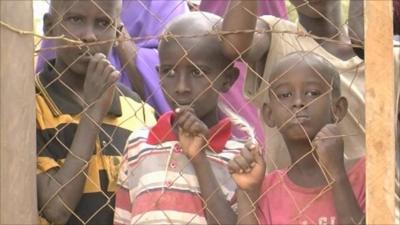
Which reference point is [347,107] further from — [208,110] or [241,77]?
[241,77]

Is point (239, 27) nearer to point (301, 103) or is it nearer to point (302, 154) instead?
point (301, 103)

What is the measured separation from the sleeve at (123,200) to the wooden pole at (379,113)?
772mm

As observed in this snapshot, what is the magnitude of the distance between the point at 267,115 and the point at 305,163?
195 millimetres

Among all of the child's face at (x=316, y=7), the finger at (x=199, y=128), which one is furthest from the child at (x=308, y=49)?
the finger at (x=199, y=128)

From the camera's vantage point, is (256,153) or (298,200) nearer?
(256,153)

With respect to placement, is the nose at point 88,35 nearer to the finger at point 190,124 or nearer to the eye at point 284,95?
the finger at point 190,124

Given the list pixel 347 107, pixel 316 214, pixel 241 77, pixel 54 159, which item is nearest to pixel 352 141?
pixel 347 107

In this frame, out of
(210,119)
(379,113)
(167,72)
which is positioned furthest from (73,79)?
(379,113)

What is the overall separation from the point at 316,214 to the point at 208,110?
41cm

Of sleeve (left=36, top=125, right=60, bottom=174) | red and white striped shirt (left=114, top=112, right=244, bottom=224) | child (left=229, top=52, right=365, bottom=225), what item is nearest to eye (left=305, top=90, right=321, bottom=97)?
child (left=229, top=52, right=365, bottom=225)

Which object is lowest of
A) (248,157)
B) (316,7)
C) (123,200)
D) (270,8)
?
(123,200)

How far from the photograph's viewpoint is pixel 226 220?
2.54 m

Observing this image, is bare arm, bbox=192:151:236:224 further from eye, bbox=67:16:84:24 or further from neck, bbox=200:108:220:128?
eye, bbox=67:16:84:24

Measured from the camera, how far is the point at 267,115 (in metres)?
2.76
